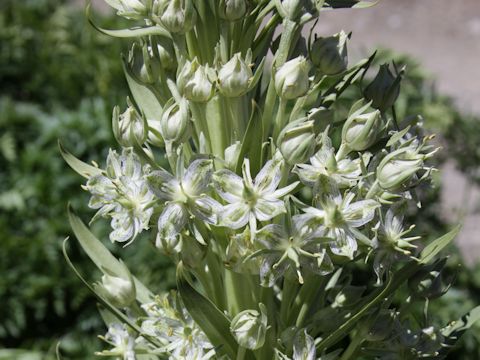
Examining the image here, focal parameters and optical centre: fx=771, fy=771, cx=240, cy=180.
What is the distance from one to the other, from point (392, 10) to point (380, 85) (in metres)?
5.27

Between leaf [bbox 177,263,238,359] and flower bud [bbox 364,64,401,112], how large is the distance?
351 mm

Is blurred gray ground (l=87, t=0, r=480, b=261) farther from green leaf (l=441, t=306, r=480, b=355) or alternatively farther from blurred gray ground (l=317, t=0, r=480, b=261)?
green leaf (l=441, t=306, r=480, b=355)

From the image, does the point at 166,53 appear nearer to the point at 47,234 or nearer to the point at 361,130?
the point at 361,130

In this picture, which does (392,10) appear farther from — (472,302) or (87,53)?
(472,302)

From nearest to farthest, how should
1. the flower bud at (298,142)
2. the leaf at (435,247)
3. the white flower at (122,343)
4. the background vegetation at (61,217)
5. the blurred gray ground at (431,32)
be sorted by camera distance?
1. the flower bud at (298,142)
2. the leaf at (435,247)
3. the white flower at (122,343)
4. the background vegetation at (61,217)
5. the blurred gray ground at (431,32)

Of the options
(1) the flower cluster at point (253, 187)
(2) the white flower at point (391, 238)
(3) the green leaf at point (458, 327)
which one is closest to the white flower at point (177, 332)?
(1) the flower cluster at point (253, 187)

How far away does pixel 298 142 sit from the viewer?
35.0 inches

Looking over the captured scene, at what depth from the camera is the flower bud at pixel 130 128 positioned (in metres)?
0.96

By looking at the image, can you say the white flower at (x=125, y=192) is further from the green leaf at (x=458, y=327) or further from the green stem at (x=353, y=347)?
the green leaf at (x=458, y=327)

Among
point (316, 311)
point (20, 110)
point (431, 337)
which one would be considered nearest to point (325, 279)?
point (316, 311)

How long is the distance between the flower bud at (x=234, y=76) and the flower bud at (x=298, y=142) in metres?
0.09

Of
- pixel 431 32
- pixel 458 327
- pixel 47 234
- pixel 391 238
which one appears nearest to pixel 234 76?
pixel 391 238

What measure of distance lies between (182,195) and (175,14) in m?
0.23

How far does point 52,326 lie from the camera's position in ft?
9.36
